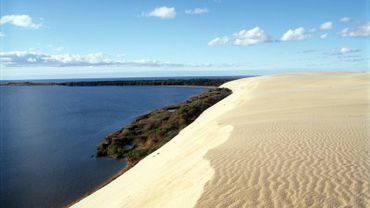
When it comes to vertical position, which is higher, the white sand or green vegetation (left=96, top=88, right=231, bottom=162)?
the white sand

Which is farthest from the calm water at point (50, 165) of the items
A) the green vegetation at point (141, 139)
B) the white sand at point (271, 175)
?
the white sand at point (271, 175)

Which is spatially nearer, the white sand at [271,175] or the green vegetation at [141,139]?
the white sand at [271,175]

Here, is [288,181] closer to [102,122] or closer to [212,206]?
[212,206]

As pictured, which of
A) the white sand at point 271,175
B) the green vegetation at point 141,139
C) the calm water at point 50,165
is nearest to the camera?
the white sand at point 271,175

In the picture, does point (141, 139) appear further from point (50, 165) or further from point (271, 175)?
point (271, 175)

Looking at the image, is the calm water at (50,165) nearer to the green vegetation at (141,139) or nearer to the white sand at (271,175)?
the green vegetation at (141,139)

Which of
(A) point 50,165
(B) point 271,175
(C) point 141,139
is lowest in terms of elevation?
(A) point 50,165

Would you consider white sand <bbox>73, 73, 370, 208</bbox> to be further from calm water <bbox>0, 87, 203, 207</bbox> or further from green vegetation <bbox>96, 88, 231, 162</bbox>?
green vegetation <bbox>96, 88, 231, 162</bbox>

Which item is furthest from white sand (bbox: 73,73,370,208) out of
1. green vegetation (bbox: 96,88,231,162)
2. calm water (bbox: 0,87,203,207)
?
green vegetation (bbox: 96,88,231,162)

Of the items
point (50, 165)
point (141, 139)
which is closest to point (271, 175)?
point (50, 165)

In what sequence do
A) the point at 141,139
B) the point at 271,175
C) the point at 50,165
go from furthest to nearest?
the point at 141,139
the point at 50,165
the point at 271,175

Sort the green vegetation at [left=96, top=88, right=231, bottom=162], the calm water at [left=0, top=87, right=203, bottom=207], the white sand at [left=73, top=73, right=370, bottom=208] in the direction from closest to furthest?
the white sand at [left=73, top=73, right=370, bottom=208] < the calm water at [left=0, top=87, right=203, bottom=207] < the green vegetation at [left=96, top=88, right=231, bottom=162]

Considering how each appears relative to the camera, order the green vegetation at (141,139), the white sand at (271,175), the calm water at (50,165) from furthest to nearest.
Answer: the green vegetation at (141,139) < the calm water at (50,165) < the white sand at (271,175)
